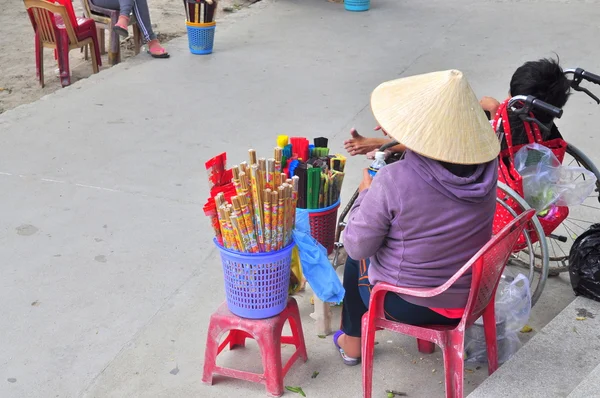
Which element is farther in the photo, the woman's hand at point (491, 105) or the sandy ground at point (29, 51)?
the sandy ground at point (29, 51)

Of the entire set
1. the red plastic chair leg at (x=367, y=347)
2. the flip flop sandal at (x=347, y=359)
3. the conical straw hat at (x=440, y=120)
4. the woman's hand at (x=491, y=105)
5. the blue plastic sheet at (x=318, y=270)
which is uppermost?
the conical straw hat at (x=440, y=120)

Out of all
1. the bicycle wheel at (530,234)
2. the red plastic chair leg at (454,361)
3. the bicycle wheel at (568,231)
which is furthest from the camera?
the bicycle wheel at (568,231)

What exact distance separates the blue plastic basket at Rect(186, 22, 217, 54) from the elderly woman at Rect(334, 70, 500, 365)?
4.74 meters

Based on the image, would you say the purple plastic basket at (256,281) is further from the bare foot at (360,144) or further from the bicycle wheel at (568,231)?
the bicycle wheel at (568,231)

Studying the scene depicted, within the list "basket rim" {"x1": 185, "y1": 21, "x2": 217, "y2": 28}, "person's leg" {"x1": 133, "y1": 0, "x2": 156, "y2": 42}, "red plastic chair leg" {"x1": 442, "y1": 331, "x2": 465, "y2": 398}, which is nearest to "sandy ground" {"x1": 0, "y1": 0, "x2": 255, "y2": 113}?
"person's leg" {"x1": 133, "y1": 0, "x2": 156, "y2": 42}

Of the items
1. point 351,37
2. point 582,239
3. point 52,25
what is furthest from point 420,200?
point 351,37

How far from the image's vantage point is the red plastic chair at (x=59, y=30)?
6.34 m

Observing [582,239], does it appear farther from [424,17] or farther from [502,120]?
[424,17]

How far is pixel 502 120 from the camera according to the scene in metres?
3.09

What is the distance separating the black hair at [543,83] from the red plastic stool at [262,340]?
4.76 feet

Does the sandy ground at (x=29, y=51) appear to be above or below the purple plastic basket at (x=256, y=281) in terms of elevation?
below

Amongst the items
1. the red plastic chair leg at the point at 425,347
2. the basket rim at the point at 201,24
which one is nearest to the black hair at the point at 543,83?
the red plastic chair leg at the point at 425,347

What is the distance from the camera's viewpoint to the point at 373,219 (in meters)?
2.34

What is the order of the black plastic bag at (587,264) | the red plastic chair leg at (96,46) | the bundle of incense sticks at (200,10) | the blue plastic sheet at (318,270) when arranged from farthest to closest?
the red plastic chair leg at (96,46) → the bundle of incense sticks at (200,10) → the black plastic bag at (587,264) → the blue plastic sheet at (318,270)
